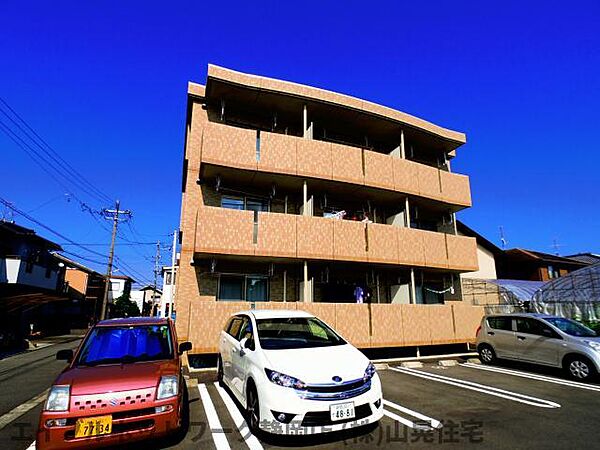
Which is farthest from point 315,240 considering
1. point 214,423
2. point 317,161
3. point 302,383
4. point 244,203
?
point 302,383

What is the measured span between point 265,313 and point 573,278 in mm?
17392

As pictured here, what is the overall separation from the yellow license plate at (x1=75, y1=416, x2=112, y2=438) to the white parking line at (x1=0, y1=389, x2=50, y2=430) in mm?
2650

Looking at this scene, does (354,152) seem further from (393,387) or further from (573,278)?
(573,278)

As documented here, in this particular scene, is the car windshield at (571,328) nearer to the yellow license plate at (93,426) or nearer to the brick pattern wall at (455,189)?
the brick pattern wall at (455,189)

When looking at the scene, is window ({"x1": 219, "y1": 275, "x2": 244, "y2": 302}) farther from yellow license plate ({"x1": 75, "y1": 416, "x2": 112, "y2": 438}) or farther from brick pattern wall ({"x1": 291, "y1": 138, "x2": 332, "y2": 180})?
yellow license plate ({"x1": 75, "y1": 416, "x2": 112, "y2": 438})

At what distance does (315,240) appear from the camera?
10062mm

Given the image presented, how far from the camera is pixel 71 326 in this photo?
3116cm

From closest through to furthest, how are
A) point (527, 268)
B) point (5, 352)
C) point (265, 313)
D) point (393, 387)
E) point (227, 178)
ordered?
point (265, 313) < point (393, 387) < point (227, 178) < point (5, 352) < point (527, 268)

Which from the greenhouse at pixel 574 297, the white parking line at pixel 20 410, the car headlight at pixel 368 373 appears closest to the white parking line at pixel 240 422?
the car headlight at pixel 368 373

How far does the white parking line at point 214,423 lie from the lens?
4.04 meters

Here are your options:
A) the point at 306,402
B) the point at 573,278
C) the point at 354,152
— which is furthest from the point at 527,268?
the point at 306,402

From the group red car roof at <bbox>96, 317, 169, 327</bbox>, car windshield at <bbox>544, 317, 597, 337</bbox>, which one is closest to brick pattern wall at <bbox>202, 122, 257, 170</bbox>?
red car roof at <bbox>96, 317, 169, 327</bbox>

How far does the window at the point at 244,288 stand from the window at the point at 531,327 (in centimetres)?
753

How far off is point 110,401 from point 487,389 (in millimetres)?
6821
